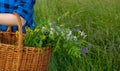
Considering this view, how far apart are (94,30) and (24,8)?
4.09 feet

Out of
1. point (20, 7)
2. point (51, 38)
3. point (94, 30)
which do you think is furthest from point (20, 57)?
point (94, 30)

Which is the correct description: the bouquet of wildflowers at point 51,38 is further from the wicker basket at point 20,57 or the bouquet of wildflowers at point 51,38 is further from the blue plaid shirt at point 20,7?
the blue plaid shirt at point 20,7

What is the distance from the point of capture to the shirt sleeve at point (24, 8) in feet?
8.23

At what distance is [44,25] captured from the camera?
2.37 meters

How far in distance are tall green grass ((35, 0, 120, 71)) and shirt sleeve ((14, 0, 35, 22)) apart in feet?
1.61

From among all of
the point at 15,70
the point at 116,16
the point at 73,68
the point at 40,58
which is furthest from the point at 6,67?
the point at 116,16

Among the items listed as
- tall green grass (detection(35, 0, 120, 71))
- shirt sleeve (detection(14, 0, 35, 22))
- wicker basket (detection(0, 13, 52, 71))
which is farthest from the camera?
tall green grass (detection(35, 0, 120, 71))

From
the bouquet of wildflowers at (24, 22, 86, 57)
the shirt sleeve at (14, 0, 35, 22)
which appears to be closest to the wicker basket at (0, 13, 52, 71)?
the bouquet of wildflowers at (24, 22, 86, 57)

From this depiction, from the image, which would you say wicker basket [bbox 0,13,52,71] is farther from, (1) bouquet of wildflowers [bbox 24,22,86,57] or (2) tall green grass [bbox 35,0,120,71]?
(2) tall green grass [bbox 35,0,120,71]

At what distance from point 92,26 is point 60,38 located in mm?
1526

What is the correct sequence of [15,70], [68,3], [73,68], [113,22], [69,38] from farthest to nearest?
[68,3] → [113,22] → [73,68] → [69,38] → [15,70]

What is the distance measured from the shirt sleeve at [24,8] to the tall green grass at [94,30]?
492 mm

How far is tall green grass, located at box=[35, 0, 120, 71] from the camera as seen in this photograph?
135 inches

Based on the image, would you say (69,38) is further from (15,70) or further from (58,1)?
(58,1)
